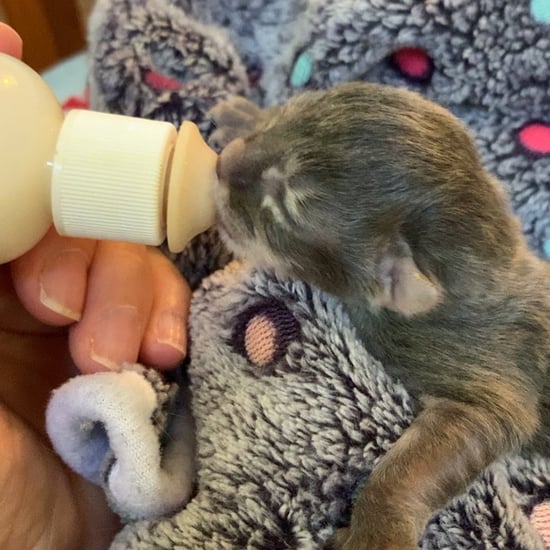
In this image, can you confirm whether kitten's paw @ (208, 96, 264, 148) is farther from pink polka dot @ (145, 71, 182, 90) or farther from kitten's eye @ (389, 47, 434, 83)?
kitten's eye @ (389, 47, 434, 83)

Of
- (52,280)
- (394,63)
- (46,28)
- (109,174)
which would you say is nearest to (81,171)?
(109,174)

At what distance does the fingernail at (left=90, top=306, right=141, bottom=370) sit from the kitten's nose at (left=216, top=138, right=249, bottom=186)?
0.19m

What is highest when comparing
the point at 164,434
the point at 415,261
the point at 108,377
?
the point at 415,261

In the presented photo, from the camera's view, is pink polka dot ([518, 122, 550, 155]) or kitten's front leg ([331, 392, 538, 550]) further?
pink polka dot ([518, 122, 550, 155])

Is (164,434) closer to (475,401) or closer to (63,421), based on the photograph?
(63,421)

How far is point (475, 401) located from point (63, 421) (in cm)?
46

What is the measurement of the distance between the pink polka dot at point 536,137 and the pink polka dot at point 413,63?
6.4 inches

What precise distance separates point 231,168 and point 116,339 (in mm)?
232

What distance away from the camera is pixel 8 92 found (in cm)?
77

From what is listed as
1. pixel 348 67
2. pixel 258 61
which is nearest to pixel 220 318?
pixel 348 67

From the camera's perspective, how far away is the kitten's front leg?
2.73 ft

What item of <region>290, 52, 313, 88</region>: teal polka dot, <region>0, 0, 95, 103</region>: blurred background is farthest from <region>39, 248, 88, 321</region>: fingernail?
<region>0, 0, 95, 103</region>: blurred background

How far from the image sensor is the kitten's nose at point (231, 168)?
0.91 m

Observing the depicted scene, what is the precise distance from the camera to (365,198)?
0.87 m
